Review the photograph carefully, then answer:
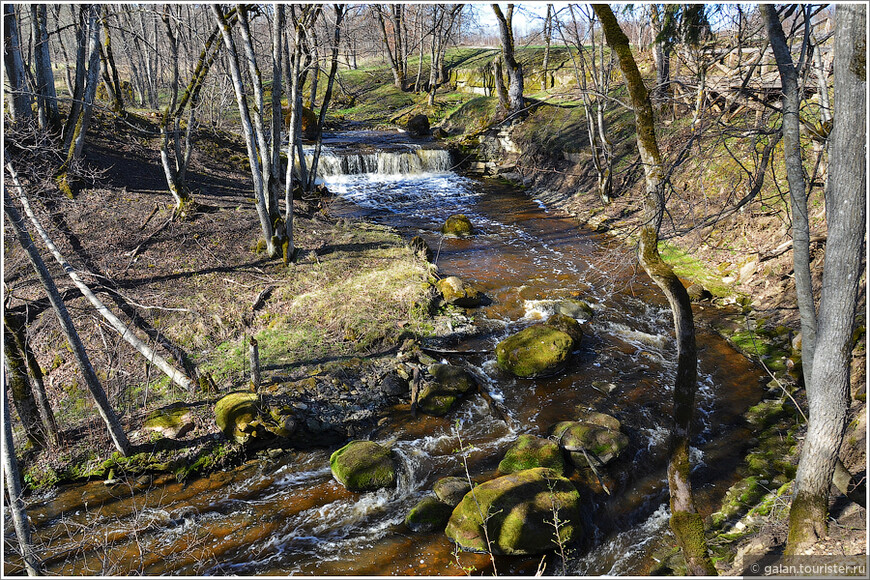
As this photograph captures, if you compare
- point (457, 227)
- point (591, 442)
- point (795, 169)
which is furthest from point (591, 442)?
point (457, 227)

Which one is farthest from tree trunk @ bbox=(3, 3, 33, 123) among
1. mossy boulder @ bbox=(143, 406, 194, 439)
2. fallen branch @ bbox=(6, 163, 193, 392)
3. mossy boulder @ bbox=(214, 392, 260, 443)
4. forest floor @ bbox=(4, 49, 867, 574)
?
mossy boulder @ bbox=(214, 392, 260, 443)

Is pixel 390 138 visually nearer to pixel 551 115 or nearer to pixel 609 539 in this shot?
pixel 551 115

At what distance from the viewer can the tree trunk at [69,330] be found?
5199 millimetres

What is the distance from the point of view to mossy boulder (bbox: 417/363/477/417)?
8234 millimetres

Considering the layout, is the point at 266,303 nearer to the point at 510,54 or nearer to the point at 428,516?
the point at 428,516

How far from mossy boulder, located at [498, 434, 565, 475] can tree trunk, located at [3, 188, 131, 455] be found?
5303 mm

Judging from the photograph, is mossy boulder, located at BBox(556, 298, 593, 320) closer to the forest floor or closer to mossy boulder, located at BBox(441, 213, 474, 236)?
the forest floor

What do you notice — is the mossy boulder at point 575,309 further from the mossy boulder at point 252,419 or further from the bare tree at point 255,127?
the bare tree at point 255,127

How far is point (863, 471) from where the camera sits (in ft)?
18.3

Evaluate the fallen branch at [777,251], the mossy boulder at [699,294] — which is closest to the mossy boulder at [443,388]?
the mossy boulder at [699,294]

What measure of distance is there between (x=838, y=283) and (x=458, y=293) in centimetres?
753

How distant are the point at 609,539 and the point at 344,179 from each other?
18964 mm

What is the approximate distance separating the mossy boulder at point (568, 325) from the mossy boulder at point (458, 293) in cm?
182

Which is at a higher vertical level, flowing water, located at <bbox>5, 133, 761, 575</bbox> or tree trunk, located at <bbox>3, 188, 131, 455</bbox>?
tree trunk, located at <bbox>3, 188, 131, 455</bbox>
